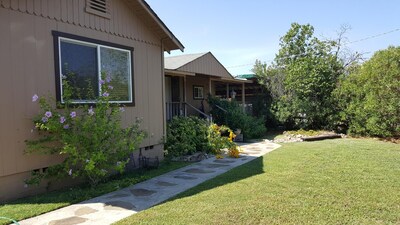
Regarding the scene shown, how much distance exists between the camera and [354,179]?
19.5 feet

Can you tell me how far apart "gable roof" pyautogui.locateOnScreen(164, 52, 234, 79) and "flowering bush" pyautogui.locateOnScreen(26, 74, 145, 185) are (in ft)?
19.0

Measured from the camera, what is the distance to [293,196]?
16.0 feet

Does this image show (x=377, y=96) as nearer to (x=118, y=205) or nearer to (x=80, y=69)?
(x=80, y=69)

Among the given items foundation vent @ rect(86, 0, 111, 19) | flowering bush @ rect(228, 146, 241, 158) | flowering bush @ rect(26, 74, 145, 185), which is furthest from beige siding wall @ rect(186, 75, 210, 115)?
flowering bush @ rect(26, 74, 145, 185)

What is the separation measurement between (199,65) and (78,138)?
8.38 meters

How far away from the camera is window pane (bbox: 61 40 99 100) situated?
5941 millimetres

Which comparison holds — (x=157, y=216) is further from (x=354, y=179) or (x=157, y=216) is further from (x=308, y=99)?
(x=308, y=99)

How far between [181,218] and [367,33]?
79.6ft

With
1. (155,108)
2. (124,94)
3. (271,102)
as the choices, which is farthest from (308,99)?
(124,94)

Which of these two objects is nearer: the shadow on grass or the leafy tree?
the shadow on grass

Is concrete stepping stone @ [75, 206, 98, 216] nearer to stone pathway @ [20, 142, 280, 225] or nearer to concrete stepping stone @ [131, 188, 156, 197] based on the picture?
stone pathway @ [20, 142, 280, 225]

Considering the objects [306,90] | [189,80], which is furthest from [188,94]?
[306,90]

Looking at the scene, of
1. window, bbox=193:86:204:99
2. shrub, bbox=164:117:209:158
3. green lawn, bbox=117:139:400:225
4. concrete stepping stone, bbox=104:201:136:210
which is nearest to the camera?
green lawn, bbox=117:139:400:225

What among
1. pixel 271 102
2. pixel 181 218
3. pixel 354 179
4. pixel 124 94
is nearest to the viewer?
pixel 181 218
